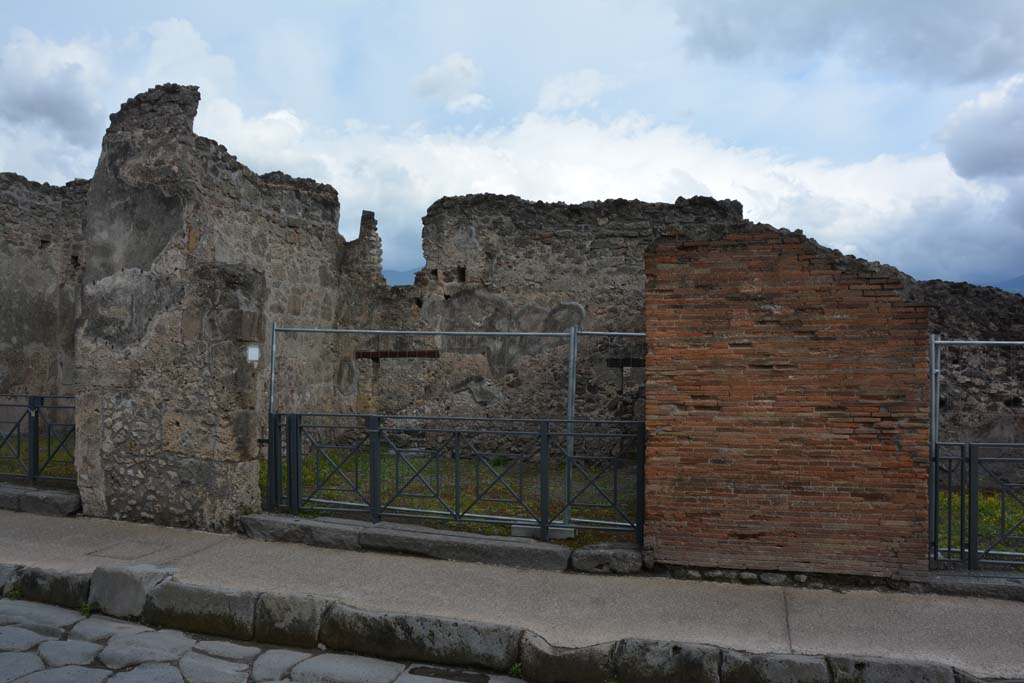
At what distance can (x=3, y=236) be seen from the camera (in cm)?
1196

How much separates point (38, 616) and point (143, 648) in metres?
0.94

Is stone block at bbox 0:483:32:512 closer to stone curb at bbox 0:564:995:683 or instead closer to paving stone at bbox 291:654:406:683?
stone curb at bbox 0:564:995:683

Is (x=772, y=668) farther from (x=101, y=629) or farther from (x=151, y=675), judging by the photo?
(x=101, y=629)

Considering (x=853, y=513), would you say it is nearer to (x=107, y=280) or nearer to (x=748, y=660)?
(x=748, y=660)

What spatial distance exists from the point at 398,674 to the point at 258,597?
3.45 feet

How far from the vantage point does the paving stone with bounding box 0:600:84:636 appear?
182 inches

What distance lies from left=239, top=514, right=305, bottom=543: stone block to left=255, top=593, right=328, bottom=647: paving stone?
1429mm

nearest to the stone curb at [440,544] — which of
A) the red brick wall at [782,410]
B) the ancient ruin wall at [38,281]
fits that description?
the red brick wall at [782,410]

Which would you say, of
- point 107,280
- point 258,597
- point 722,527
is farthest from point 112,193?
point 722,527

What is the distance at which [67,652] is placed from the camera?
4281 millimetres

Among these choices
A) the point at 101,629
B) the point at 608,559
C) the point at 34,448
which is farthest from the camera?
the point at 34,448

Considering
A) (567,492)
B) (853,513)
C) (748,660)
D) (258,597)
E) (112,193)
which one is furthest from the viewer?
(112,193)

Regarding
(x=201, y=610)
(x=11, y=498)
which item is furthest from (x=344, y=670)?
(x=11, y=498)

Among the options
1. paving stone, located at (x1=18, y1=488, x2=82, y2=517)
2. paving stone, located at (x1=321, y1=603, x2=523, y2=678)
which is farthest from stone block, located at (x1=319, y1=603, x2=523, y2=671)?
paving stone, located at (x1=18, y1=488, x2=82, y2=517)
